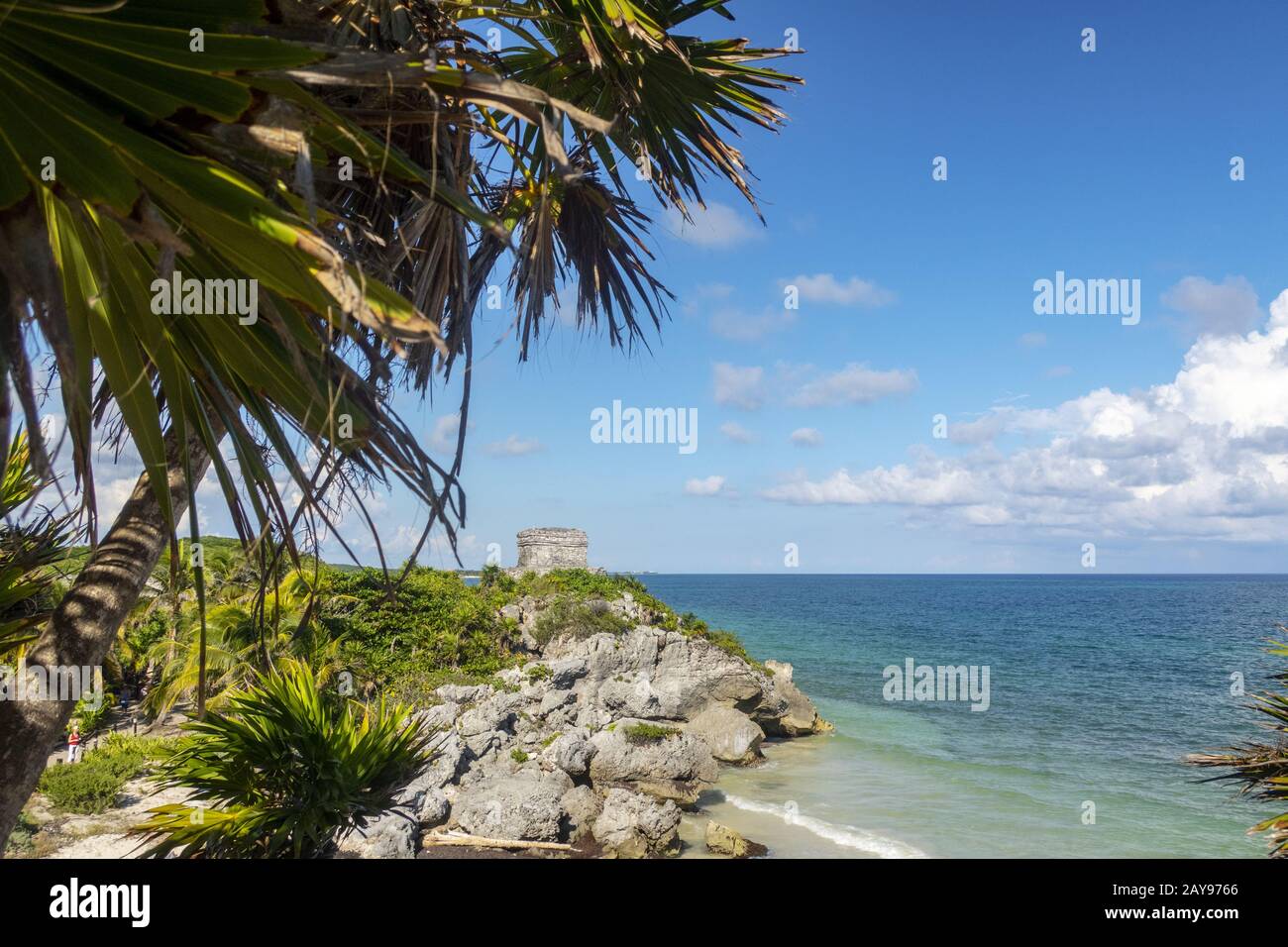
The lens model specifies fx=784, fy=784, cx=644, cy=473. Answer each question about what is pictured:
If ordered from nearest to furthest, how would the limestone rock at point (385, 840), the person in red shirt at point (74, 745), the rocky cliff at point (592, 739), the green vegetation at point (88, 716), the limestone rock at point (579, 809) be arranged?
the limestone rock at point (385, 840) → the rocky cliff at point (592, 739) → the limestone rock at point (579, 809) → the person in red shirt at point (74, 745) → the green vegetation at point (88, 716)

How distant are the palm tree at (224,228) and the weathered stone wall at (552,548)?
30047 millimetres

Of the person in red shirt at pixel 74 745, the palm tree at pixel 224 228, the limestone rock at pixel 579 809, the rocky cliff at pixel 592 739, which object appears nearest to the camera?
the palm tree at pixel 224 228

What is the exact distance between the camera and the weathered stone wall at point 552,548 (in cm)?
3256

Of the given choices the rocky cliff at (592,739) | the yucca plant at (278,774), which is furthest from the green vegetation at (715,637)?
the yucca plant at (278,774)

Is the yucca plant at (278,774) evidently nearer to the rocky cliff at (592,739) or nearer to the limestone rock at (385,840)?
the rocky cliff at (592,739)

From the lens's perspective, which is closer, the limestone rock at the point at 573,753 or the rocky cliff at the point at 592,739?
the rocky cliff at the point at 592,739

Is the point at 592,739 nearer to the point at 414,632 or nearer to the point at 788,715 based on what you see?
the point at 414,632

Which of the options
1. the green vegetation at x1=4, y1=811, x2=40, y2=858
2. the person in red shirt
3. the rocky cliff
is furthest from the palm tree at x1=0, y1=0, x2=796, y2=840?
the person in red shirt

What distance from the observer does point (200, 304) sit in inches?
72.6

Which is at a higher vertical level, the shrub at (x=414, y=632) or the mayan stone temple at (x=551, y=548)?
the mayan stone temple at (x=551, y=548)

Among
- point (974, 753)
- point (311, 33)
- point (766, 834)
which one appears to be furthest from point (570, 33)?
point (974, 753)

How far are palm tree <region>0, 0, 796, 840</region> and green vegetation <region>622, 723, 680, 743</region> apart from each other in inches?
510

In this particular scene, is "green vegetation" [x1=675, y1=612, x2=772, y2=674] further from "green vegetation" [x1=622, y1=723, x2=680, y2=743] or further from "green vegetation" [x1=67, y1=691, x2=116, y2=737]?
"green vegetation" [x1=67, y1=691, x2=116, y2=737]
